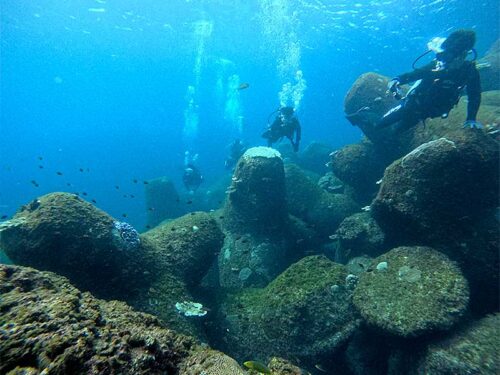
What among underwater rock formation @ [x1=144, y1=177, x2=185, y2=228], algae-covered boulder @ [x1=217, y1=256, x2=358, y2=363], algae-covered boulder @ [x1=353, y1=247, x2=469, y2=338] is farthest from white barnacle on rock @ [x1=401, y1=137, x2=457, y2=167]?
underwater rock formation @ [x1=144, y1=177, x2=185, y2=228]

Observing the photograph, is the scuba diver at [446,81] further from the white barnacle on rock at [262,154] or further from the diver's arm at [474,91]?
A: the white barnacle on rock at [262,154]

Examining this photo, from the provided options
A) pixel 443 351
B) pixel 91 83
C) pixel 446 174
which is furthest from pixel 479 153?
pixel 91 83

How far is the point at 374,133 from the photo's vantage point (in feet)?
38.4

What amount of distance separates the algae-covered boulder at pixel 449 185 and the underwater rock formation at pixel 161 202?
54.9 feet

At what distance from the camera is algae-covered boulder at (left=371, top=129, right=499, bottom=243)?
6.84m

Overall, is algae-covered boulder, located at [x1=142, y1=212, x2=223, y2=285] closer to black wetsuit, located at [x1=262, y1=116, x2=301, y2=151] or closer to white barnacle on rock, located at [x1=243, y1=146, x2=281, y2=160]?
white barnacle on rock, located at [x1=243, y1=146, x2=281, y2=160]

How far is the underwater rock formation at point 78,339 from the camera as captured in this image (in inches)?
83.0

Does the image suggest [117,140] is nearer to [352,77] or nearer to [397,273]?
[352,77]

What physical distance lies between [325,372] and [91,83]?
88.6 metres

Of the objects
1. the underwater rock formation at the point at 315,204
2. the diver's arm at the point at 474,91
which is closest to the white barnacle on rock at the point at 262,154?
the underwater rock formation at the point at 315,204

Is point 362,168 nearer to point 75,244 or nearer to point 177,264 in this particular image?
point 177,264

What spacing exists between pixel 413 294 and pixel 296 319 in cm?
237

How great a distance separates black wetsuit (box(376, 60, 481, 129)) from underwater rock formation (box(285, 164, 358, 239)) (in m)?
4.06

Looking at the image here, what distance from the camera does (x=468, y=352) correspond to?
503 centimetres
